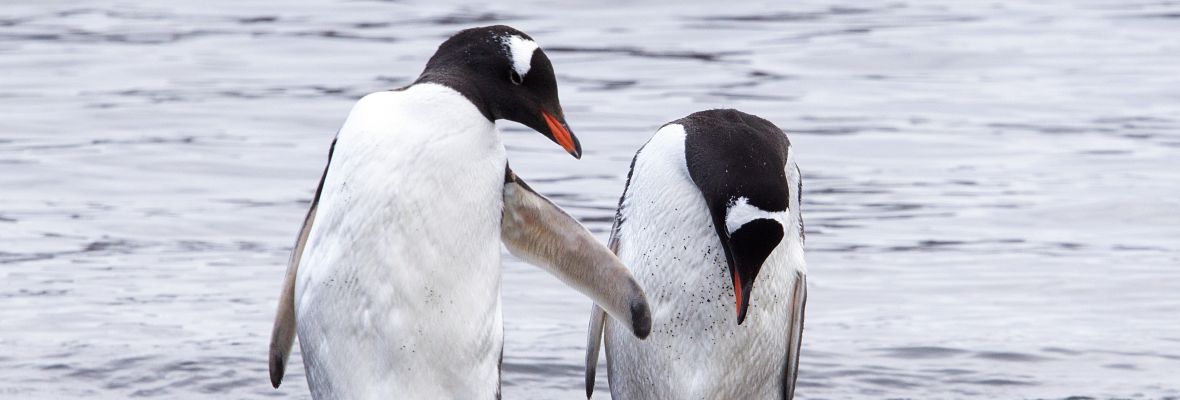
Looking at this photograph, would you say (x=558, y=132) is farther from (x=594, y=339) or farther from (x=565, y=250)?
(x=594, y=339)

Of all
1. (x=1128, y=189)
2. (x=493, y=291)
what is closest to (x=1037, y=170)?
(x=1128, y=189)

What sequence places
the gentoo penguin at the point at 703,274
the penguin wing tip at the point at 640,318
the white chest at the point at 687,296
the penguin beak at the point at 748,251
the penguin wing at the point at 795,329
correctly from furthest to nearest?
the penguin wing at the point at 795,329 < the white chest at the point at 687,296 < the gentoo penguin at the point at 703,274 < the penguin beak at the point at 748,251 < the penguin wing tip at the point at 640,318

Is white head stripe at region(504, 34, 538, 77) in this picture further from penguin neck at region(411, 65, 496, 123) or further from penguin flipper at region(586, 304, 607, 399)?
penguin flipper at region(586, 304, 607, 399)

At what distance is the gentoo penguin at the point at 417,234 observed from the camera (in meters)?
4.52

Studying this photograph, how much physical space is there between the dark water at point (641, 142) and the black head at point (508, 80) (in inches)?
67.9

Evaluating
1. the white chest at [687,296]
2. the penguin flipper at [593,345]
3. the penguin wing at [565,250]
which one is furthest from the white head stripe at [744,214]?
the penguin flipper at [593,345]

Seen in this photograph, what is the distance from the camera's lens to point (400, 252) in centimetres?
454

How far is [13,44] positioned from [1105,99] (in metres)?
8.53

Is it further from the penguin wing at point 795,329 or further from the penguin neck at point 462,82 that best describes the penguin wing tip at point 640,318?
the penguin wing at point 795,329

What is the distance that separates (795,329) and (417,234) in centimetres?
148

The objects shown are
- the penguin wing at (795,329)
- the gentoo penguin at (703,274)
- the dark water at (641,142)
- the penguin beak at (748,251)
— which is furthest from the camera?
the dark water at (641,142)

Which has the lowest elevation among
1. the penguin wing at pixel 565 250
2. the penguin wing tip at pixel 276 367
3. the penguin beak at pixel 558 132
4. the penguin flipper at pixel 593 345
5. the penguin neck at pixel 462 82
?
the penguin flipper at pixel 593 345

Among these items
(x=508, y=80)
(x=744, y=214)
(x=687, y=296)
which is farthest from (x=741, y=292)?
(x=508, y=80)

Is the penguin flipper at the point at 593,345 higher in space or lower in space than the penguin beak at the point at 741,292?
lower
